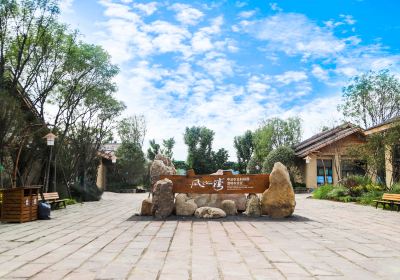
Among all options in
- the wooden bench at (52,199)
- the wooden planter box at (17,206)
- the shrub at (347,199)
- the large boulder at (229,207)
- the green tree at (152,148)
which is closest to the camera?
the wooden planter box at (17,206)

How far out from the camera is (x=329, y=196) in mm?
23734

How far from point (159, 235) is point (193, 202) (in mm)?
4753

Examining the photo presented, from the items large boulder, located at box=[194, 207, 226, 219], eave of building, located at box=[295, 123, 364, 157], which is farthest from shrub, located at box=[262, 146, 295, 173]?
large boulder, located at box=[194, 207, 226, 219]

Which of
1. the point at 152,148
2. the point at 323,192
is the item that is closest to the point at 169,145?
the point at 152,148

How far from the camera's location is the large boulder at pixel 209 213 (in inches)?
498

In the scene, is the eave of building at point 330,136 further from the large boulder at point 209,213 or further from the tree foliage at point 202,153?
the large boulder at point 209,213

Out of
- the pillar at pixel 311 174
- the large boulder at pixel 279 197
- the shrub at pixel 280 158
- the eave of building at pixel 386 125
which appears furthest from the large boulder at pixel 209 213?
the pillar at pixel 311 174

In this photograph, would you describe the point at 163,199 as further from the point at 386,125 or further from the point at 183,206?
the point at 386,125

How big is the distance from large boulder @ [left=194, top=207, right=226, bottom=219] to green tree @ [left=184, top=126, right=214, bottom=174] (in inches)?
1519

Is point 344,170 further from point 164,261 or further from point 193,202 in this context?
point 164,261

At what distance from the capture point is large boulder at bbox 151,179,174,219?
12.9 metres

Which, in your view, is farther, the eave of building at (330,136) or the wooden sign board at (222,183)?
the eave of building at (330,136)

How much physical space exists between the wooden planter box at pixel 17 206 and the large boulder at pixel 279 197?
744cm

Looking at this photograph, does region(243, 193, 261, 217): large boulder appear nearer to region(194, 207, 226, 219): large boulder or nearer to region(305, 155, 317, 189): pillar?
region(194, 207, 226, 219): large boulder
